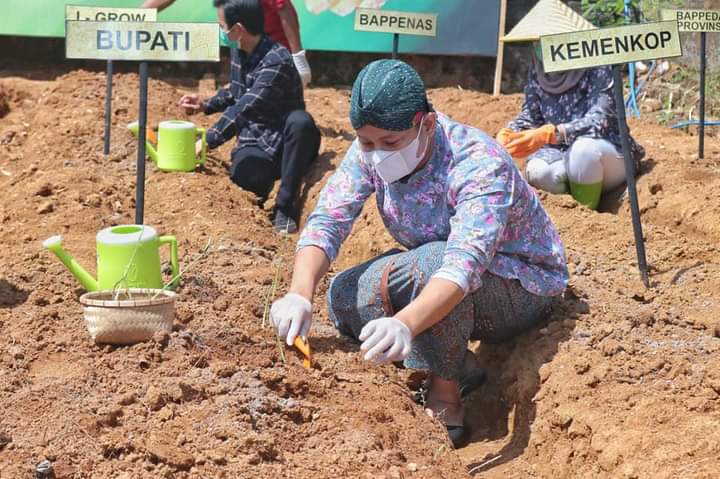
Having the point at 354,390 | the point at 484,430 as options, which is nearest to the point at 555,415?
the point at 484,430

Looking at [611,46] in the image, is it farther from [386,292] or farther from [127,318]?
[127,318]

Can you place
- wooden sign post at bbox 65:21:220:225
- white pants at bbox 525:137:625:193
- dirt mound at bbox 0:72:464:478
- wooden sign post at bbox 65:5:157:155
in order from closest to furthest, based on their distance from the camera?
dirt mound at bbox 0:72:464:478
wooden sign post at bbox 65:21:220:225
white pants at bbox 525:137:625:193
wooden sign post at bbox 65:5:157:155

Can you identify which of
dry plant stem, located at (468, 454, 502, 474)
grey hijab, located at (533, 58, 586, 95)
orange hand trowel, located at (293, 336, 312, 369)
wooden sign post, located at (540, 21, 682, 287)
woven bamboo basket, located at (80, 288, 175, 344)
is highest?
wooden sign post, located at (540, 21, 682, 287)

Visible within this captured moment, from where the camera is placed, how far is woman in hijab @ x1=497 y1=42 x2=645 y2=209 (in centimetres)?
562

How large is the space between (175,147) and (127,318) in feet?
10.3

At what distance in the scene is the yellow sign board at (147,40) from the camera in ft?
14.1

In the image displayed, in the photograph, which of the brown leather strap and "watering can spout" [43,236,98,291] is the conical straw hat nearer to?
the brown leather strap

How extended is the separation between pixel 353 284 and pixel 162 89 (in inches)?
195

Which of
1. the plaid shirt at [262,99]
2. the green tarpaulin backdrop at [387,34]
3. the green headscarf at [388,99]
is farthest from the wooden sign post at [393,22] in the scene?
the green headscarf at [388,99]

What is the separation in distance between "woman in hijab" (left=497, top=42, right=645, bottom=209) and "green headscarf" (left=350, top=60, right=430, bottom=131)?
2.24 m

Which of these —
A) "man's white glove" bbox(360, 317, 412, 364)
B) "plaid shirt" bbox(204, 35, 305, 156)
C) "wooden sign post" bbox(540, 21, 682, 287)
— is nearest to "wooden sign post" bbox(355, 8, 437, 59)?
"plaid shirt" bbox(204, 35, 305, 156)

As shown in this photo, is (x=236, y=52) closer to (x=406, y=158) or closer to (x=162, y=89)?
(x=162, y=89)

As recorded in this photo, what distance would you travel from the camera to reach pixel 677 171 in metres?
6.23

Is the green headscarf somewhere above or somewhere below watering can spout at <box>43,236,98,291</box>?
above
